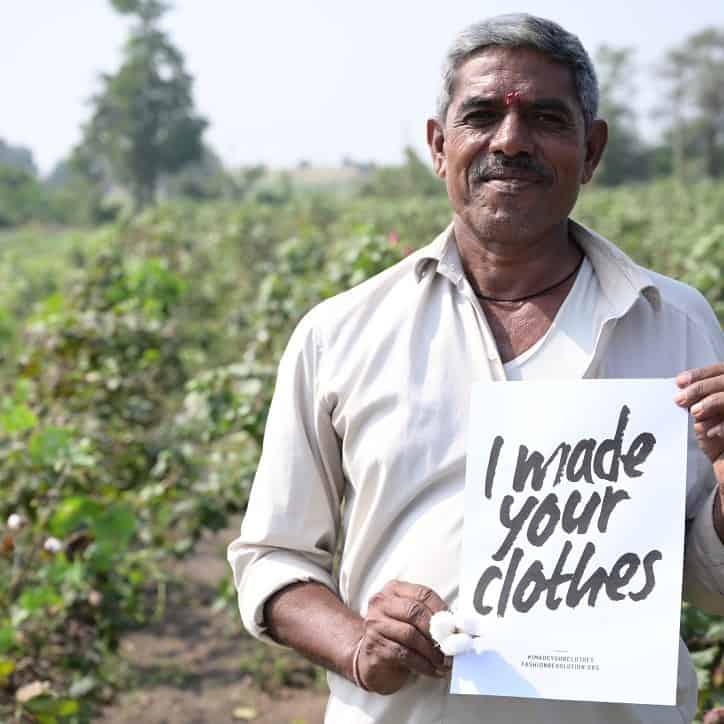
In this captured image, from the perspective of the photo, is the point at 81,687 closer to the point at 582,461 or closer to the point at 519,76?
the point at 582,461

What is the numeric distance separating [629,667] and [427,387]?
444 mm

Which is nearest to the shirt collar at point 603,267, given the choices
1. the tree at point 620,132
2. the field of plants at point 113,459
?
the field of plants at point 113,459

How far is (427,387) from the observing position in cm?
152

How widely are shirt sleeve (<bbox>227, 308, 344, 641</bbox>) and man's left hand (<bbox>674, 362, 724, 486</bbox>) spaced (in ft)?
1.62

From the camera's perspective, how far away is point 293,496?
1.56 m

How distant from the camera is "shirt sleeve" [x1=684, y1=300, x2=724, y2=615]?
142 centimetres

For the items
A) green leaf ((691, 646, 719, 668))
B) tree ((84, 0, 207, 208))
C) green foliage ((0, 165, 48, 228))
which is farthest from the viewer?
tree ((84, 0, 207, 208))

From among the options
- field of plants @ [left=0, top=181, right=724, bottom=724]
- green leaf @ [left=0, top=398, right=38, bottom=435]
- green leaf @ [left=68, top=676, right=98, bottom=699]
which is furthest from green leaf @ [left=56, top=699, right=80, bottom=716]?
green leaf @ [left=0, top=398, right=38, bottom=435]

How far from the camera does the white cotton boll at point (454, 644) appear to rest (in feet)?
4.34

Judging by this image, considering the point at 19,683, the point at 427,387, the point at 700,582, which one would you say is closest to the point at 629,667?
the point at 700,582

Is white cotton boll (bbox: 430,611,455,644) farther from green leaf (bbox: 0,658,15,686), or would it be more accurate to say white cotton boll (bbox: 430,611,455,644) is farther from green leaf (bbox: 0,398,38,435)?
green leaf (bbox: 0,398,38,435)

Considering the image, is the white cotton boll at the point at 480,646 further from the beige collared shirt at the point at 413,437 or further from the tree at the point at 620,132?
the tree at the point at 620,132

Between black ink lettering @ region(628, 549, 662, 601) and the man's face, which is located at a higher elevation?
the man's face

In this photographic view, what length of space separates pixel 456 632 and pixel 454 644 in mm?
30
